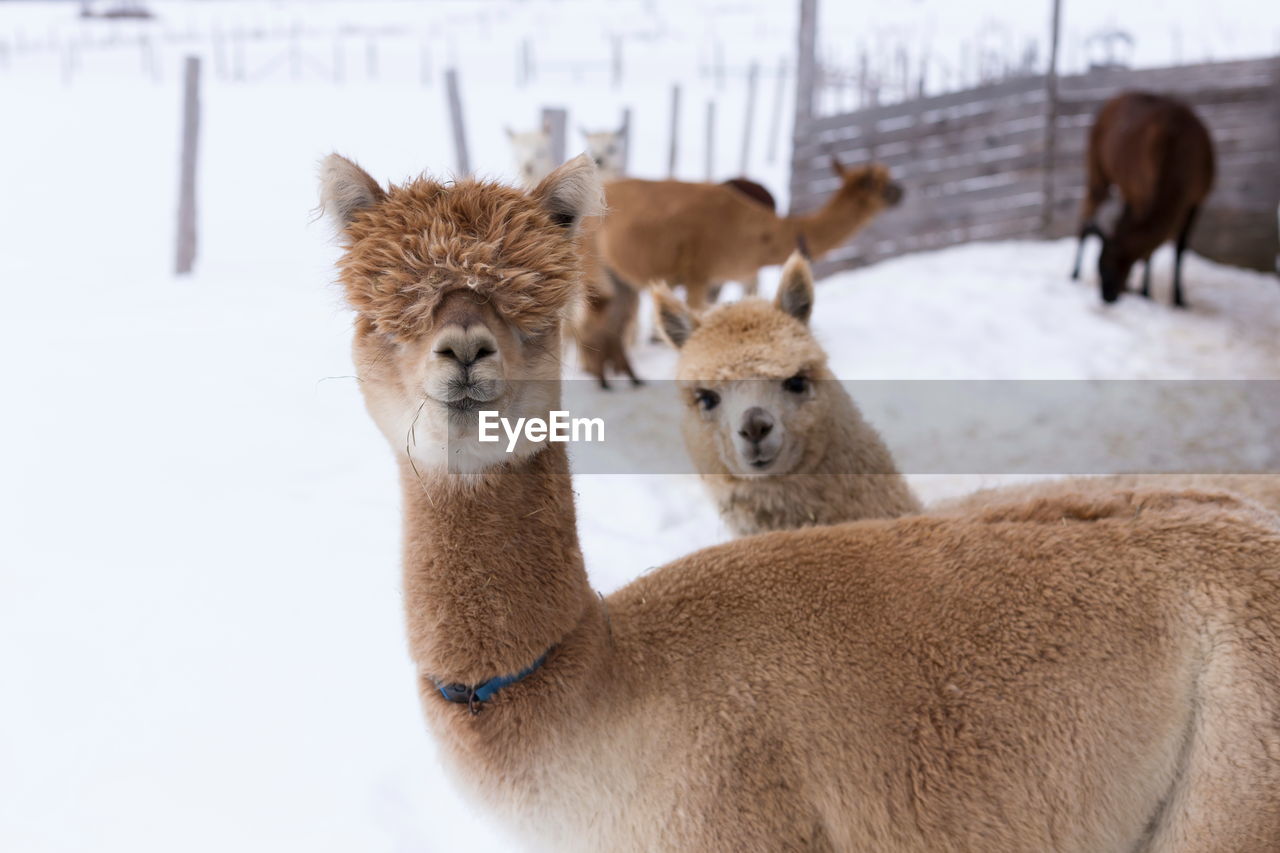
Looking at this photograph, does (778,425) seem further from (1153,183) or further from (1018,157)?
(1018,157)

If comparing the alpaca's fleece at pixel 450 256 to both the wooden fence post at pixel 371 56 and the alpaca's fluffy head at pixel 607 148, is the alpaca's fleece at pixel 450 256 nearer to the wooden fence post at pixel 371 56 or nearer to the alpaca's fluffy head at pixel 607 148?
the alpaca's fluffy head at pixel 607 148

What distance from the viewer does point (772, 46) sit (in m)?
16.0

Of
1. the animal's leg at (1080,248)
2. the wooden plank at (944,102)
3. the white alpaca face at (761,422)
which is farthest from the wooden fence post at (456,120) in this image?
the white alpaca face at (761,422)

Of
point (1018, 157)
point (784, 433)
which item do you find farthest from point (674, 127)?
point (784, 433)

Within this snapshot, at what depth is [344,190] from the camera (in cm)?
158

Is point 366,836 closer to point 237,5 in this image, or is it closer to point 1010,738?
point 1010,738

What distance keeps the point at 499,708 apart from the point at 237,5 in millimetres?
8517

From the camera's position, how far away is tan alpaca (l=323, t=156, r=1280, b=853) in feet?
5.03

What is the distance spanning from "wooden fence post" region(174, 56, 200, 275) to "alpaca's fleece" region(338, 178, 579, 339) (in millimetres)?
5456

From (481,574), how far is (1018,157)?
28.5 feet

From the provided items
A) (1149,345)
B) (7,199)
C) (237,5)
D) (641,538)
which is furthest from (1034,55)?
(7,199)

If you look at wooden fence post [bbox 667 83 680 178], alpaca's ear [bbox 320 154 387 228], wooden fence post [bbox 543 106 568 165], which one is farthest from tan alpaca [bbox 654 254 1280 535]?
wooden fence post [bbox 667 83 680 178]

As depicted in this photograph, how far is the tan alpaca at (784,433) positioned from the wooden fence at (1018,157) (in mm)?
6495

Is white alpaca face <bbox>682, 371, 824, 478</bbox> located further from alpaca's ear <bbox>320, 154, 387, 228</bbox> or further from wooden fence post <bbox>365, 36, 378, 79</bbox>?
wooden fence post <bbox>365, 36, 378, 79</bbox>
